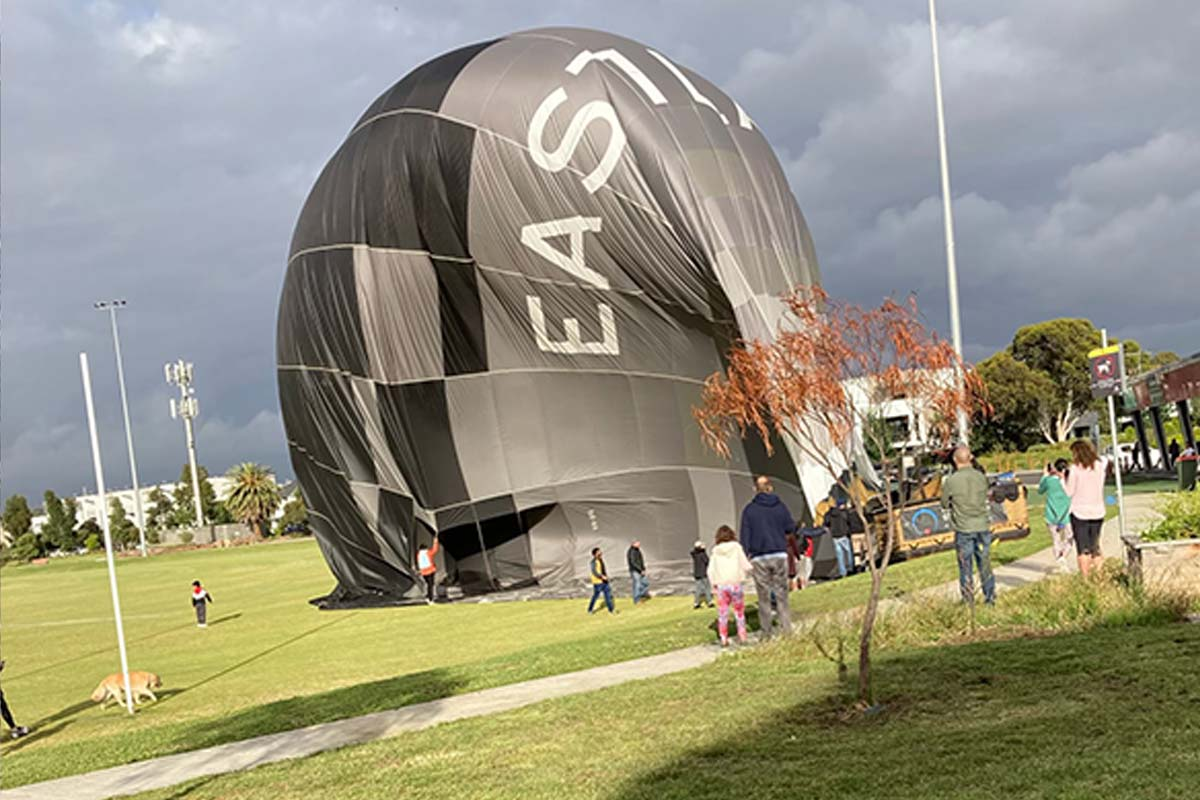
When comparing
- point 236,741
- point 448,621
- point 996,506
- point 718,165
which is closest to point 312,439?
point 448,621

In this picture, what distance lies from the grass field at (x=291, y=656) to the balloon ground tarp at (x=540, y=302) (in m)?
3.38

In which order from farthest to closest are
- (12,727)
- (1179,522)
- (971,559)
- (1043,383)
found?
(1043,383), (12,727), (1179,522), (971,559)

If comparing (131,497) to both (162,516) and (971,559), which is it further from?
(971,559)

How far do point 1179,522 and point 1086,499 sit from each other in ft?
3.64

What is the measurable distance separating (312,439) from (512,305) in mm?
8517

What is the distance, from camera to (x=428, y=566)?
1226 inches

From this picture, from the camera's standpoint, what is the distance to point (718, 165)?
2784cm

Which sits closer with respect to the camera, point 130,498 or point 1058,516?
point 1058,516

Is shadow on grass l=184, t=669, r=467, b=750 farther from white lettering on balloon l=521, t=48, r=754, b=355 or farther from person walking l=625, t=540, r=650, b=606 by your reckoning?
white lettering on balloon l=521, t=48, r=754, b=355

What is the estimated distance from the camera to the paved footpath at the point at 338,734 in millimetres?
11172

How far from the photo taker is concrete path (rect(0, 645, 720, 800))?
11.2m

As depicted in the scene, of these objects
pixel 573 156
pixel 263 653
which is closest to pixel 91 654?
pixel 263 653

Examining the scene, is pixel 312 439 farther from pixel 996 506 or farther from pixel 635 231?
pixel 996 506

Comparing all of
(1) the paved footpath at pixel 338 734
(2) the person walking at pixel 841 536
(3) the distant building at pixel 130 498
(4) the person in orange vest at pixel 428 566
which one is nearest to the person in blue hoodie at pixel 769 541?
(1) the paved footpath at pixel 338 734
